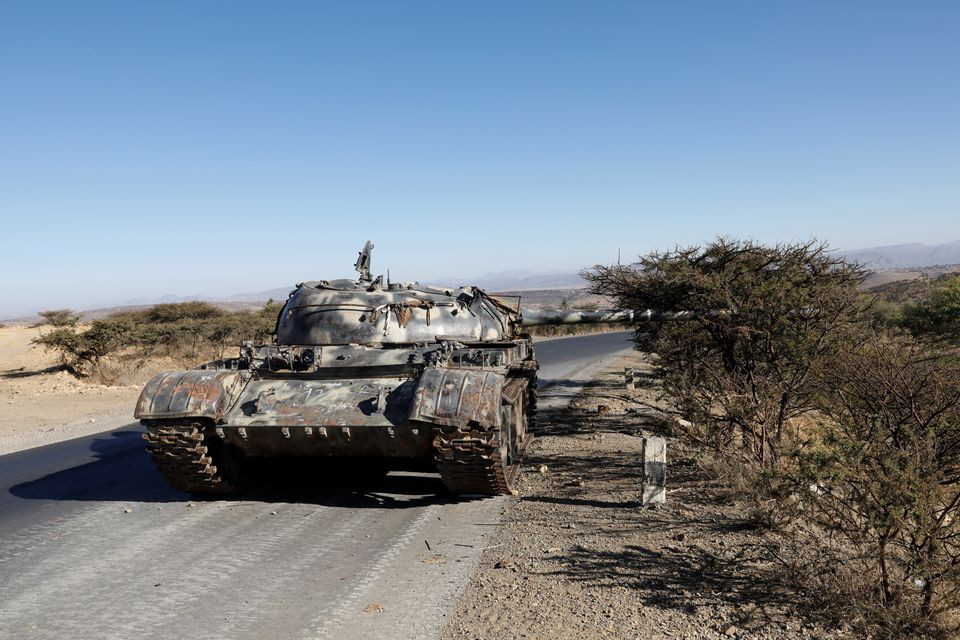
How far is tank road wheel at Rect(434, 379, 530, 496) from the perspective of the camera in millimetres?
7094

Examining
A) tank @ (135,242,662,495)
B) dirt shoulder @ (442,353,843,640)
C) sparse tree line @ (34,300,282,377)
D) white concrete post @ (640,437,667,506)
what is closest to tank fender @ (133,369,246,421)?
tank @ (135,242,662,495)

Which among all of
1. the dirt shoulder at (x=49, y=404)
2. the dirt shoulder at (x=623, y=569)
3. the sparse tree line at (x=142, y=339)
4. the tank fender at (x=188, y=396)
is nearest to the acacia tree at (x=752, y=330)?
the dirt shoulder at (x=623, y=569)

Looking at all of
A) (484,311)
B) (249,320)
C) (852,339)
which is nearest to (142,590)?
(484,311)

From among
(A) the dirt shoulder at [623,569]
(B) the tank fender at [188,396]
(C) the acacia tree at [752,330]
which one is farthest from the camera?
(C) the acacia tree at [752,330]

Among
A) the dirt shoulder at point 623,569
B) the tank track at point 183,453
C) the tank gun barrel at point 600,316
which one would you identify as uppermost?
the tank gun barrel at point 600,316

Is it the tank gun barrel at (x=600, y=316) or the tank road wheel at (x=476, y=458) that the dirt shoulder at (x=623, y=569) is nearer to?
the tank road wheel at (x=476, y=458)

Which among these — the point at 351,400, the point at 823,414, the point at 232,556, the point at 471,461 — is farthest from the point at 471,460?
the point at 823,414

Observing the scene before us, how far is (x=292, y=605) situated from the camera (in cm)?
537

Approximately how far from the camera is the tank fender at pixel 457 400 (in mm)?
Answer: 7000

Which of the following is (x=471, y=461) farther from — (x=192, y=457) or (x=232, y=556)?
(x=192, y=457)

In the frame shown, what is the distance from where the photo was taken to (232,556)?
6.46 meters

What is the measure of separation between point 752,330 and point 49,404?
16377 millimetres

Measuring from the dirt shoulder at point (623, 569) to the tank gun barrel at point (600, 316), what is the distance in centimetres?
250

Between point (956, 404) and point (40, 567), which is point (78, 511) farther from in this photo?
point (956, 404)
